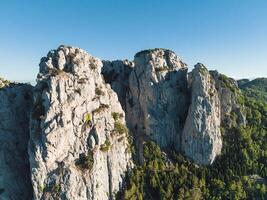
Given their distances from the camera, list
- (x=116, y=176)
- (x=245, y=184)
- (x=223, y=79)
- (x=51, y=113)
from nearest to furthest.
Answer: (x=51, y=113) → (x=116, y=176) → (x=245, y=184) → (x=223, y=79)

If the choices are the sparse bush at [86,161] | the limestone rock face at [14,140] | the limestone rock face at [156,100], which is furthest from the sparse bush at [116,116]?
the limestone rock face at [14,140]

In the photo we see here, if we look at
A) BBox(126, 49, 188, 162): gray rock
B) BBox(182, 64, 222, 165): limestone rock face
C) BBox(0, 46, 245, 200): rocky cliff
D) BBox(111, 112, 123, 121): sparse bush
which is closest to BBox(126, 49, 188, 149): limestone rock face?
BBox(126, 49, 188, 162): gray rock

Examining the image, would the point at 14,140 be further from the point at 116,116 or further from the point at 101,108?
the point at 116,116

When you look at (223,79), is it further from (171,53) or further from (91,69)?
(91,69)

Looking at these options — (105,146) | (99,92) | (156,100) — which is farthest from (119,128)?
(156,100)

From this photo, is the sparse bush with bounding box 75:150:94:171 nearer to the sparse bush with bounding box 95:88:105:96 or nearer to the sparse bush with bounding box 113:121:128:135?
the sparse bush with bounding box 113:121:128:135

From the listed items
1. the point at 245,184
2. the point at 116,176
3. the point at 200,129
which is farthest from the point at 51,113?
the point at 245,184
